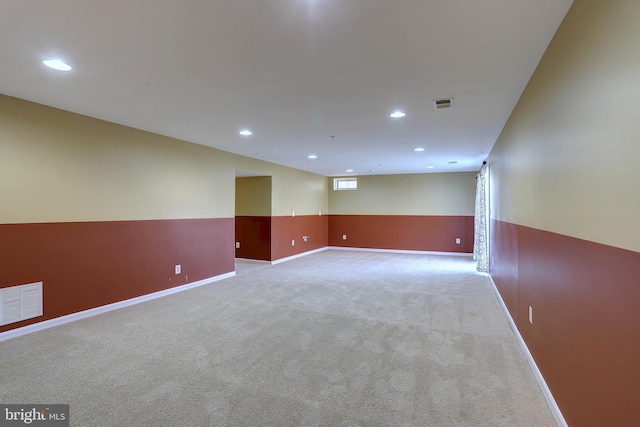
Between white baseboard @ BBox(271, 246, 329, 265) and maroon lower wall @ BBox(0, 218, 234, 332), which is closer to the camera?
maroon lower wall @ BBox(0, 218, 234, 332)

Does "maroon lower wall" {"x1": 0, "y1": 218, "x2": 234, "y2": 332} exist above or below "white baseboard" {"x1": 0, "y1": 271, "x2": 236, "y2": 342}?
above

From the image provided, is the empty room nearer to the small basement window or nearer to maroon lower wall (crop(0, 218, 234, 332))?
maroon lower wall (crop(0, 218, 234, 332))

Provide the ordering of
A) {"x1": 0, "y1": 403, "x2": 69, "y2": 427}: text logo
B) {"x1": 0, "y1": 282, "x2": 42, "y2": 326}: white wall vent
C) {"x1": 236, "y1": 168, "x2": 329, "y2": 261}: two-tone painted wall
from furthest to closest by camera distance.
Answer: {"x1": 236, "y1": 168, "x2": 329, "y2": 261}: two-tone painted wall → {"x1": 0, "y1": 282, "x2": 42, "y2": 326}: white wall vent → {"x1": 0, "y1": 403, "x2": 69, "y2": 427}: text logo

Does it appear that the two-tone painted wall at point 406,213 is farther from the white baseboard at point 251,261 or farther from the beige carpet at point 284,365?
the beige carpet at point 284,365

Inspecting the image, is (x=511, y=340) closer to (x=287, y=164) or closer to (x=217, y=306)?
(x=217, y=306)

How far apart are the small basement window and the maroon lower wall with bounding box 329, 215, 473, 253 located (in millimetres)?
924

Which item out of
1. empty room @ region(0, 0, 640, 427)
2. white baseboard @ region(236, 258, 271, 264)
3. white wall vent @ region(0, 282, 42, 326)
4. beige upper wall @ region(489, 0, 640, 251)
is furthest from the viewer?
white baseboard @ region(236, 258, 271, 264)

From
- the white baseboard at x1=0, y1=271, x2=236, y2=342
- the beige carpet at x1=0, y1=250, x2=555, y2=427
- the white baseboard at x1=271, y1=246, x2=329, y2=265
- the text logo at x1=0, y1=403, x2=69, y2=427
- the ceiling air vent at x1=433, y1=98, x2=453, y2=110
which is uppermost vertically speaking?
the ceiling air vent at x1=433, y1=98, x2=453, y2=110

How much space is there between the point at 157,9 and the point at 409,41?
4.91 feet

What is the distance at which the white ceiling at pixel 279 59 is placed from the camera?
171cm

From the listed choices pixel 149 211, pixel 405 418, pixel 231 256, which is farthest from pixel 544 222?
pixel 231 256

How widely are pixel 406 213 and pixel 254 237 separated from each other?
4.53 m

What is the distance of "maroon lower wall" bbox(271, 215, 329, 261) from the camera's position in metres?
7.36

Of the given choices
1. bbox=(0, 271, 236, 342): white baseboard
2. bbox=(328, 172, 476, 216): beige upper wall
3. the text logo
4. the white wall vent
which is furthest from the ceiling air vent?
bbox=(328, 172, 476, 216): beige upper wall
